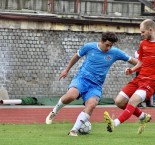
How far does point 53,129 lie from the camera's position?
1407cm

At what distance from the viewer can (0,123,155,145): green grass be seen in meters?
10.9

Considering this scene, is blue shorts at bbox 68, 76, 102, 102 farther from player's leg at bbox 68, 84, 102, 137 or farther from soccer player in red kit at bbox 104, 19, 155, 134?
soccer player in red kit at bbox 104, 19, 155, 134

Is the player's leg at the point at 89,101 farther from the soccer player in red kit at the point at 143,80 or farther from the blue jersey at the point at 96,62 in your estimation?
the soccer player in red kit at the point at 143,80

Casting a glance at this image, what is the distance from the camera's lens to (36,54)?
1106 inches

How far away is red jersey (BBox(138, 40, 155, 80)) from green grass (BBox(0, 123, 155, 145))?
3.54 ft

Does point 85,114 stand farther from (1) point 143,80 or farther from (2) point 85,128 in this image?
(1) point 143,80

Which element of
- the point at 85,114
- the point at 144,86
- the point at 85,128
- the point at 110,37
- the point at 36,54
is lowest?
the point at 36,54

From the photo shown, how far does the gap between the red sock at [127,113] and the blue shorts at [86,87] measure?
1014 millimetres

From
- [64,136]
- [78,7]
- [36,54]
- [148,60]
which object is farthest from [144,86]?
[78,7]

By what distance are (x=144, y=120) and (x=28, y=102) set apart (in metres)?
13.2

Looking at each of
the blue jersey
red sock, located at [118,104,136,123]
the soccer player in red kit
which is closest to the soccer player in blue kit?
the blue jersey

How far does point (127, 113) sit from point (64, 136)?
1.14 metres

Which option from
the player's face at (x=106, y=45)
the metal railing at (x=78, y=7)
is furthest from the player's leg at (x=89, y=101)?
the metal railing at (x=78, y=7)

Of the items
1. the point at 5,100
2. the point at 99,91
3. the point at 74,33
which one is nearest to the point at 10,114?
the point at 5,100
